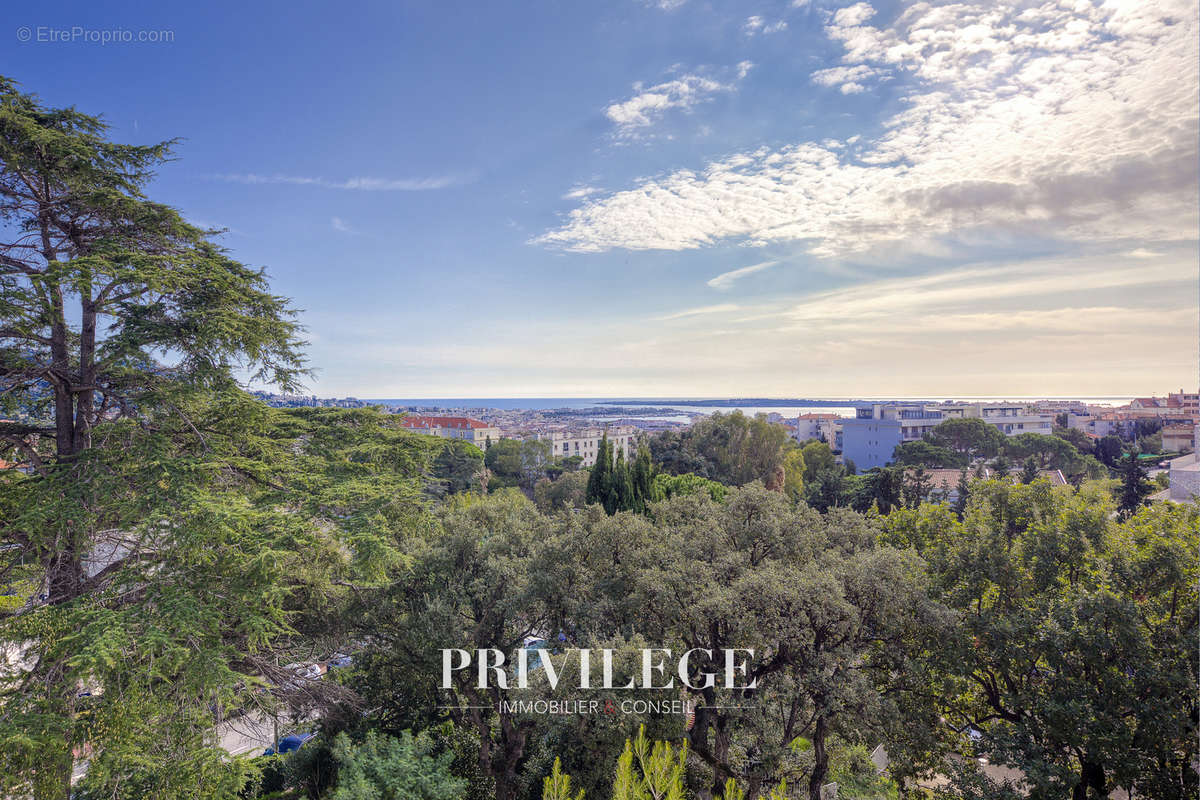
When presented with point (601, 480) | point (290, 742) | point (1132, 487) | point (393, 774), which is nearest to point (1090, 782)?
point (393, 774)

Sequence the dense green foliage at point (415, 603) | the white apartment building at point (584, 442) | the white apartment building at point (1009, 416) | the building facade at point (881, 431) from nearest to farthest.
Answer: the dense green foliage at point (415, 603)
the building facade at point (881, 431)
the white apartment building at point (1009, 416)
the white apartment building at point (584, 442)

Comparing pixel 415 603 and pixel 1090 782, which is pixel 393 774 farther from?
pixel 1090 782

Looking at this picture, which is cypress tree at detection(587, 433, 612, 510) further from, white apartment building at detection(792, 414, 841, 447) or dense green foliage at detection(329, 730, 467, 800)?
white apartment building at detection(792, 414, 841, 447)

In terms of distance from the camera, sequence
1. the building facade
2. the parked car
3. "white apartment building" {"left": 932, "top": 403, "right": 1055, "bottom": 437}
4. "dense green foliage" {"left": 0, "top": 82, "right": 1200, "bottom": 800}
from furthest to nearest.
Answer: "white apartment building" {"left": 932, "top": 403, "right": 1055, "bottom": 437} < the building facade < the parked car < "dense green foliage" {"left": 0, "top": 82, "right": 1200, "bottom": 800}

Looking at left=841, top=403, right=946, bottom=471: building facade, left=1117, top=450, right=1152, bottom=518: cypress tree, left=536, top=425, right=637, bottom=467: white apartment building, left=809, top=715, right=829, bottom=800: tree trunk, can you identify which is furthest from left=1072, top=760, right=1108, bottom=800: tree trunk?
left=536, top=425, right=637, bottom=467: white apartment building

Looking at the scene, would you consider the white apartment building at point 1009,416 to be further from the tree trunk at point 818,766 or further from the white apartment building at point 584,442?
the tree trunk at point 818,766

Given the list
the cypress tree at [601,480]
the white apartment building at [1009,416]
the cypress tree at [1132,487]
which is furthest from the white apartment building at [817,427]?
the cypress tree at [601,480]

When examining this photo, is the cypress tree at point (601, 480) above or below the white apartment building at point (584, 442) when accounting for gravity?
above

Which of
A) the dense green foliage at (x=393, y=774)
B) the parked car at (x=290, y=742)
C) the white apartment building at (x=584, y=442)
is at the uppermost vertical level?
the dense green foliage at (x=393, y=774)

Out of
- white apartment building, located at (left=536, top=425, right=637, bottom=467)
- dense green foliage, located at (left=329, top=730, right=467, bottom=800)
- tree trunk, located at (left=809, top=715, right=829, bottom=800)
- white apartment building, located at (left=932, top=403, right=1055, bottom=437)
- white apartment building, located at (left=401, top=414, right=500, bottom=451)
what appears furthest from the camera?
white apartment building, located at (left=401, top=414, right=500, bottom=451)

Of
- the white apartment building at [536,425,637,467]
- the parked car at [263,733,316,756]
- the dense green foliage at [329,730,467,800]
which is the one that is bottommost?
the parked car at [263,733,316,756]

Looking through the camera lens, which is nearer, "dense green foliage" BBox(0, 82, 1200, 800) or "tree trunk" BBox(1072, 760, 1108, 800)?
"dense green foliage" BBox(0, 82, 1200, 800)

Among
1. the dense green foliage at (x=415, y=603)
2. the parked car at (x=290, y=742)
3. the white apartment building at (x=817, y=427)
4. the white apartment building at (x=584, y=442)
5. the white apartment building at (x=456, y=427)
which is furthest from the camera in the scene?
the white apartment building at (x=817, y=427)

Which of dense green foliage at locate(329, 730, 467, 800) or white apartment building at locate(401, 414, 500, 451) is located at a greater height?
white apartment building at locate(401, 414, 500, 451)
